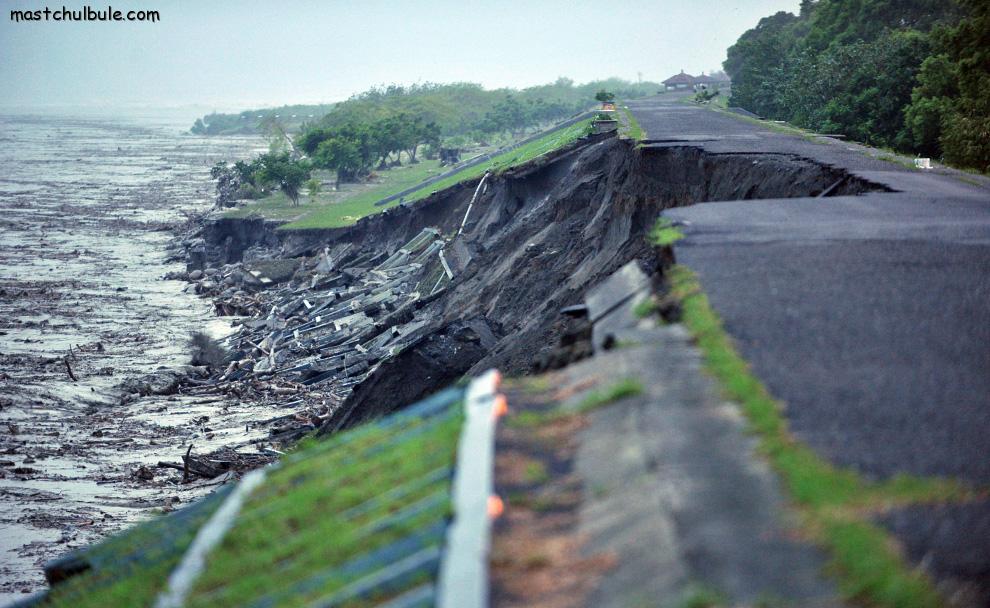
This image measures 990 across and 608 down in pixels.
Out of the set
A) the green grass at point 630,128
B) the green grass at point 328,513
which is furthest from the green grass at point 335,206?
the green grass at point 328,513

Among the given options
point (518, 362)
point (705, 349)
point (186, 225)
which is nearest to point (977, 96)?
point (518, 362)

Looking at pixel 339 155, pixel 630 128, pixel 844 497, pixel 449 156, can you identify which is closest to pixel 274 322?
pixel 630 128

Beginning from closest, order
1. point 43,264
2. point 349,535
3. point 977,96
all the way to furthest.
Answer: point 349,535 → point 977,96 → point 43,264

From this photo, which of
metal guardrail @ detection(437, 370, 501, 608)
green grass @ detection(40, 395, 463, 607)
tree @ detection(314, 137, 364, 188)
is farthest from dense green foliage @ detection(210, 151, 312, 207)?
metal guardrail @ detection(437, 370, 501, 608)

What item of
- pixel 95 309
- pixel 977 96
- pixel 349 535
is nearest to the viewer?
pixel 349 535

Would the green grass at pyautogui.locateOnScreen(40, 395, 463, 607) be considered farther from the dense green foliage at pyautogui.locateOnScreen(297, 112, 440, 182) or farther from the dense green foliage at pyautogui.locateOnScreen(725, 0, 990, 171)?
the dense green foliage at pyautogui.locateOnScreen(297, 112, 440, 182)

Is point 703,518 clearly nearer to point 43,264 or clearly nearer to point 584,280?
point 584,280
